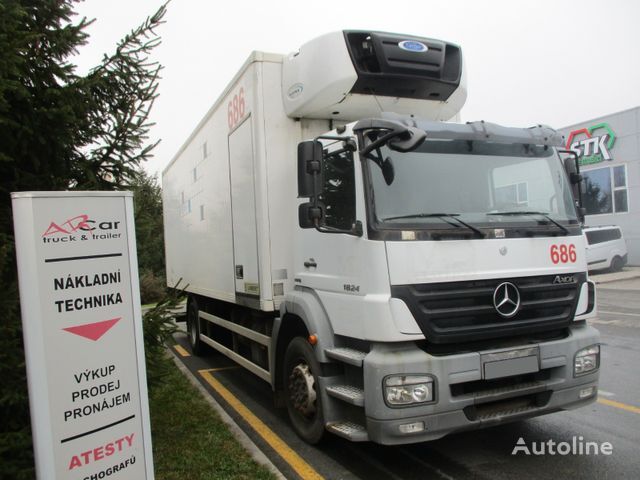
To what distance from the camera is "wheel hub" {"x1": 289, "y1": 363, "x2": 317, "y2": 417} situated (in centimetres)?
435

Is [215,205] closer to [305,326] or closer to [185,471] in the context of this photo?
[305,326]

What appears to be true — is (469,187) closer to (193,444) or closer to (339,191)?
(339,191)

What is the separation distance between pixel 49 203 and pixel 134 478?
4.88ft

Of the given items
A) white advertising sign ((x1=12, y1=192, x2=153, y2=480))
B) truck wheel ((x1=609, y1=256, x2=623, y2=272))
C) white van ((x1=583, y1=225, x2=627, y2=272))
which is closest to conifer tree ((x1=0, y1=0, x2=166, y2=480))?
white advertising sign ((x1=12, y1=192, x2=153, y2=480))

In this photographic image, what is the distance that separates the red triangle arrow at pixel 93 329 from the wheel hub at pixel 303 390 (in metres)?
2.14

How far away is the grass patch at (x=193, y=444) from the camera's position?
12.8ft

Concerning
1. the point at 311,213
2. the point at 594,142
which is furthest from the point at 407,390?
the point at 594,142

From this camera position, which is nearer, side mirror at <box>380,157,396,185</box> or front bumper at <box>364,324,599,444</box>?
front bumper at <box>364,324,599,444</box>

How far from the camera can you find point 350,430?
383cm

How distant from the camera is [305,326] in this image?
457 cm

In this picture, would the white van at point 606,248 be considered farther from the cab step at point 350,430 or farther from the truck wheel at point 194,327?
the cab step at point 350,430

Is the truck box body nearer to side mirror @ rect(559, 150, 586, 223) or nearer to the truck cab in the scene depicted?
the truck cab

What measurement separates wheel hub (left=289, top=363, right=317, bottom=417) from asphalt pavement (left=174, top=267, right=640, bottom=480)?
1.17 ft

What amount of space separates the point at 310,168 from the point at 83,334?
2.17m
